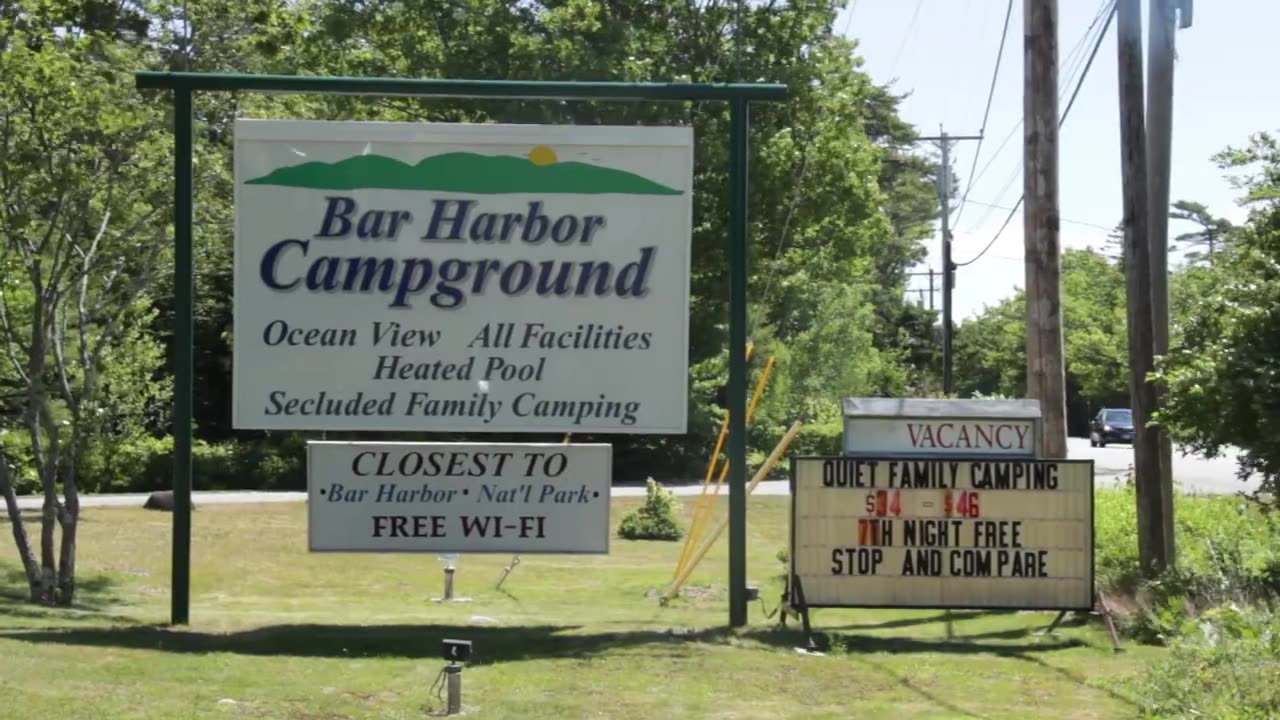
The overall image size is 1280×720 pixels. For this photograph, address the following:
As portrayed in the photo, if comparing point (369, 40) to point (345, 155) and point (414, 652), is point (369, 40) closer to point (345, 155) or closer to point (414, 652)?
point (345, 155)

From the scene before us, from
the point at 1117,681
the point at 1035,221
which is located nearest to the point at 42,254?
the point at 1035,221

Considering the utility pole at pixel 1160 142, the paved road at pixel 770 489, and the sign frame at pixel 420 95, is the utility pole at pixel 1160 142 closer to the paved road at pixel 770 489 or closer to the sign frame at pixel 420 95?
the sign frame at pixel 420 95

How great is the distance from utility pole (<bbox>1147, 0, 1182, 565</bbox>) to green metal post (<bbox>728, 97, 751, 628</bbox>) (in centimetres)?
519

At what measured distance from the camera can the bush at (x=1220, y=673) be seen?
7.86 metres

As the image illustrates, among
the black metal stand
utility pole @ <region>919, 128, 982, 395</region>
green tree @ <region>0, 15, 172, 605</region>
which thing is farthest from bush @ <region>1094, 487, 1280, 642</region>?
utility pole @ <region>919, 128, 982, 395</region>

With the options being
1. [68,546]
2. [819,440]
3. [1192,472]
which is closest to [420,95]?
[68,546]

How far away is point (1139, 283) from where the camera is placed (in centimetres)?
1465

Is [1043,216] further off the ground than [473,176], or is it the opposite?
[1043,216]

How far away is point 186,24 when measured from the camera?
53.6 ft

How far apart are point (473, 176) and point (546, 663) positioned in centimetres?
386

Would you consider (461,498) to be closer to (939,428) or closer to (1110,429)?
(939,428)

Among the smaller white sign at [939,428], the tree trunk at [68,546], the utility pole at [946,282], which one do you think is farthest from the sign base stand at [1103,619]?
the utility pole at [946,282]

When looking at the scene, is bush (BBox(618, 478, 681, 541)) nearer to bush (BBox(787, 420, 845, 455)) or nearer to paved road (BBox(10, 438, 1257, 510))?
paved road (BBox(10, 438, 1257, 510))

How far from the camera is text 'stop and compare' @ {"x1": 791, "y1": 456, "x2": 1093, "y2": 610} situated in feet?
41.0
